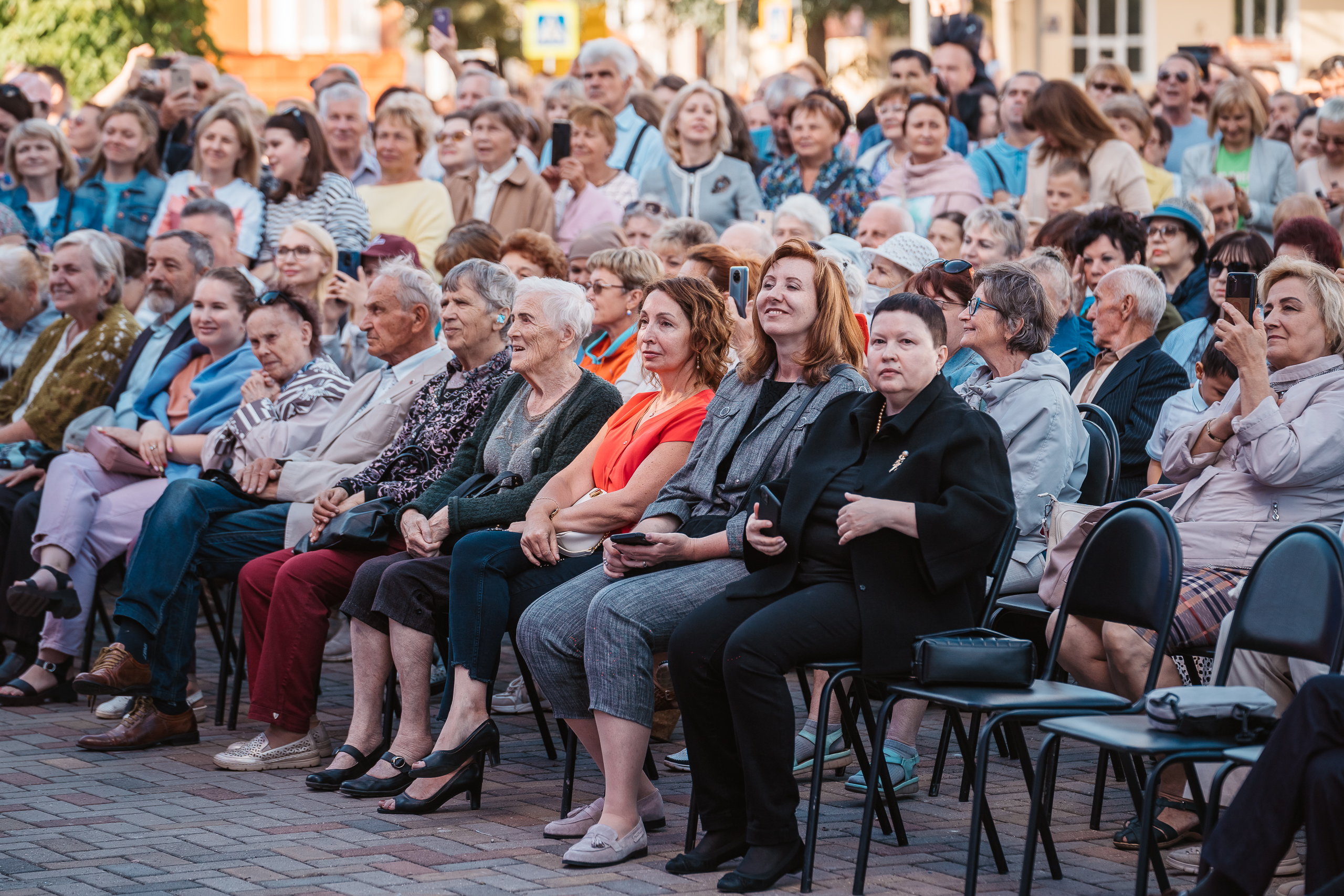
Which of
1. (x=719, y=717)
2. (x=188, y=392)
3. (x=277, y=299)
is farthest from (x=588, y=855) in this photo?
(x=188, y=392)

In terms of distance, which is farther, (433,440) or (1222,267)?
(1222,267)

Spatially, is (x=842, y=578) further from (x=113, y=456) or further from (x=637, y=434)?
(x=113, y=456)

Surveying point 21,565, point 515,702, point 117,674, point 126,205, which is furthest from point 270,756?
point 126,205

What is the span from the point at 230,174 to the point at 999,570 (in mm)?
6264

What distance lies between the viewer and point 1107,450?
5.63 m

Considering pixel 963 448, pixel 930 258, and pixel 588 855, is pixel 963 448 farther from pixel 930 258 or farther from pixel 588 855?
pixel 930 258

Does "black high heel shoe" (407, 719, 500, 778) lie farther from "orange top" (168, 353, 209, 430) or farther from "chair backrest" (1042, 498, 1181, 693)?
"orange top" (168, 353, 209, 430)

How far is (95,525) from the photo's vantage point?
702 centimetres

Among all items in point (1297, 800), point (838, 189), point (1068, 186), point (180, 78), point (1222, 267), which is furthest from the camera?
point (180, 78)

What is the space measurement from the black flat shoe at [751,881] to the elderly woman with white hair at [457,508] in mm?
1302

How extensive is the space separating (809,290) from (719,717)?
134 cm

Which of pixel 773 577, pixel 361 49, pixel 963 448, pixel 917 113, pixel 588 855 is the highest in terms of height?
pixel 361 49

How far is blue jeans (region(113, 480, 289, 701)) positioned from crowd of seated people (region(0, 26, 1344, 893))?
15 mm

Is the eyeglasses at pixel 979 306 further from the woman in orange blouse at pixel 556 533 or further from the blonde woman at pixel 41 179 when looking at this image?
A: the blonde woman at pixel 41 179
